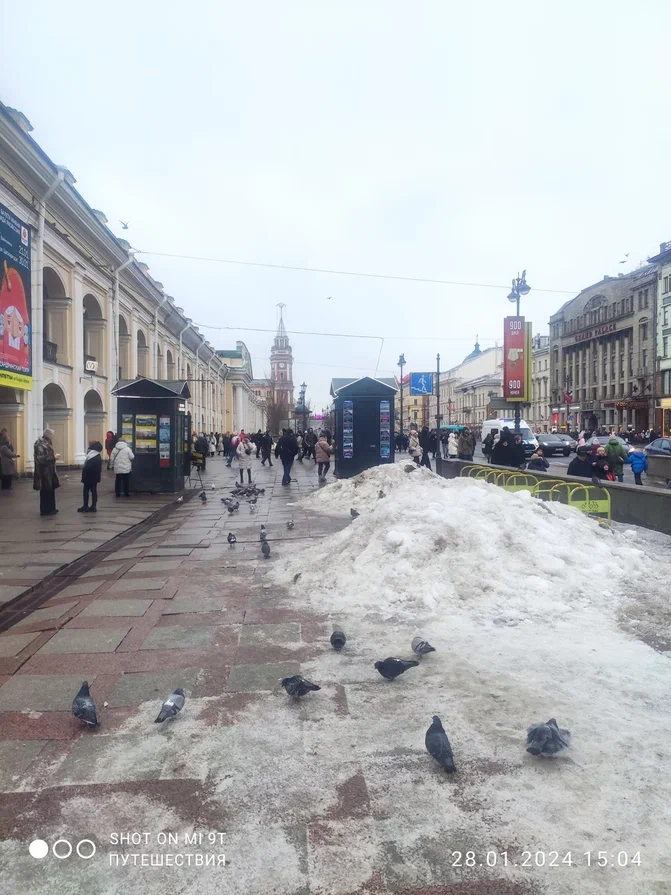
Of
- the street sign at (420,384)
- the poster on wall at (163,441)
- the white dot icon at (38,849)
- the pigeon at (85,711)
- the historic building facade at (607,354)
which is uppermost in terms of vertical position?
the historic building facade at (607,354)

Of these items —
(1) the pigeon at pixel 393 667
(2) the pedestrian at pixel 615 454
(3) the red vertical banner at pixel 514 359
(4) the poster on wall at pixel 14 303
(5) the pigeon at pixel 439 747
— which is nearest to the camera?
(5) the pigeon at pixel 439 747

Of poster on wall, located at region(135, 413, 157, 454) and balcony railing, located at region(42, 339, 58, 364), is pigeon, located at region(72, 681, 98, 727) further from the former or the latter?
balcony railing, located at region(42, 339, 58, 364)

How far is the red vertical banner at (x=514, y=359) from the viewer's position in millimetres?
25266

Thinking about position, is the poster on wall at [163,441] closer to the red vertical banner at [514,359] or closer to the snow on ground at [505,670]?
the snow on ground at [505,670]

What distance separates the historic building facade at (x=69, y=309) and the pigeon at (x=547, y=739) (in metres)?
17.9

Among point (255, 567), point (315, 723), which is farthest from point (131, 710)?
point (255, 567)

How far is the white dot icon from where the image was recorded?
8.57 feet

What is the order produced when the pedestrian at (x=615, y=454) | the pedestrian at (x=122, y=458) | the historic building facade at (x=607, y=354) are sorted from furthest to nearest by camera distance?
1. the historic building facade at (x=607, y=354)
2. the pedestrian at (x=615, y=454)
3. the pedestrian at (x=122, y=458)

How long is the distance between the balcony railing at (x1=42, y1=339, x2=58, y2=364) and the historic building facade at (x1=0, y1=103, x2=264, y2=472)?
0.17 feet

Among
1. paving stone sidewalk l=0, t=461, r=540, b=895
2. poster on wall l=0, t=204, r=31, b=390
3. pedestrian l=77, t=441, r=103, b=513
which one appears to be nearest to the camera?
paving stone sidewalk l=0, t=461, r=540, b=895

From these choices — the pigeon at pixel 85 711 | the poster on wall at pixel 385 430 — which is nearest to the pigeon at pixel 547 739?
the pigeon at pixel 85 711

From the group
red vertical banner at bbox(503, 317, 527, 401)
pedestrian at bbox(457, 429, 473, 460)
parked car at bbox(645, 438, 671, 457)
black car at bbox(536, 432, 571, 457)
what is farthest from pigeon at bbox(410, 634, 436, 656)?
black car at bbox(536, 432, 571, 457)

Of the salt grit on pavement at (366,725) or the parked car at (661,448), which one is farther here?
the parked car at (661,448)

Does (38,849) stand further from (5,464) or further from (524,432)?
(524,432)
